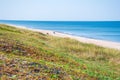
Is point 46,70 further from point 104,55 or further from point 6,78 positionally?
point 104,55

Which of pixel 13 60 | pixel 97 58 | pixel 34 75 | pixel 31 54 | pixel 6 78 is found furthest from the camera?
pixel 97 58

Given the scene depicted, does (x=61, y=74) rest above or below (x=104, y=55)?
above

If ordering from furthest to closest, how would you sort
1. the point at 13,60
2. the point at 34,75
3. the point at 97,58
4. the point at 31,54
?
1. the point at 97,58
2. the point at 31,54
3. the point at 13,60
4. the point at 34,75

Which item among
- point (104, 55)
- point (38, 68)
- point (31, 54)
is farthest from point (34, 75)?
point (104, 55)

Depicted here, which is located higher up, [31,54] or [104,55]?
[31,54]

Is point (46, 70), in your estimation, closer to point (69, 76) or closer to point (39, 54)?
point (69, 76)

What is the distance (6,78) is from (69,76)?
3715 millimetres

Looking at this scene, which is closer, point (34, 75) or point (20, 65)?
point (34, 75)

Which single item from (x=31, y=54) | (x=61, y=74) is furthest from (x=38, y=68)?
(x=31, y=54)

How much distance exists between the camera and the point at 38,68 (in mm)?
13359

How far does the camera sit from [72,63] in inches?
737

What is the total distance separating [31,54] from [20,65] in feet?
16.8

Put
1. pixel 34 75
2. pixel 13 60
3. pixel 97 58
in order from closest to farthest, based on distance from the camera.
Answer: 1. pixel 34 75
2. pixel 13 60
3. pixel 97 58

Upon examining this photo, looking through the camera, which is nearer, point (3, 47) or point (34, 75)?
point (34, 75)
